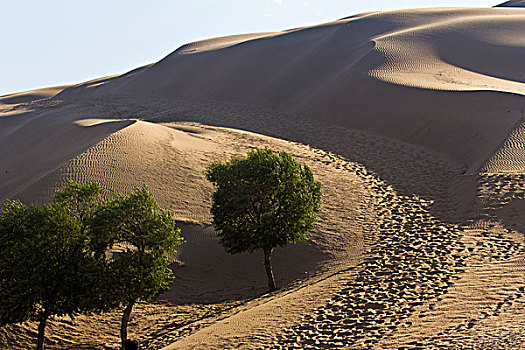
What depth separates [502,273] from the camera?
1338 cm

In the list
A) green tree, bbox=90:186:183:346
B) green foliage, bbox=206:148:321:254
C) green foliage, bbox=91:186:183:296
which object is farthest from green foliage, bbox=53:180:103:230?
green foliage, bbox=206:148:321:254

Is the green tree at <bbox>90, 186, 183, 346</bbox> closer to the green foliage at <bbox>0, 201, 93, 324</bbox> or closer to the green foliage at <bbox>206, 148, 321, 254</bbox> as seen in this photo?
the green foliage at <bbox>0, 201, 93, 324</bbox>

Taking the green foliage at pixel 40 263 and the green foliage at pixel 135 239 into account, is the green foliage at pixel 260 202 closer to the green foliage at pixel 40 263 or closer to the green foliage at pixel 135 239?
the green foliage at pixel 135 239

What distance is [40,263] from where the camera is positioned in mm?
12648

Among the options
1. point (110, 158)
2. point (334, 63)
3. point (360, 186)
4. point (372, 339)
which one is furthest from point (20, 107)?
point (372, 339)

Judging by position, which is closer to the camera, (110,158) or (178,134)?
(110,158)

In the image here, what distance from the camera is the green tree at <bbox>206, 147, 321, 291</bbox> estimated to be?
15.9 metres

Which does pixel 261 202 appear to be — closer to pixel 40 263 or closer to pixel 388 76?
pixel 40 263

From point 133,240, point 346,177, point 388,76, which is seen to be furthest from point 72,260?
point 388,76

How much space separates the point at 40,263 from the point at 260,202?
6.72m


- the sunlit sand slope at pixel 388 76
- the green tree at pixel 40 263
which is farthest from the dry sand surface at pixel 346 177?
the green tree at pixel 40 263

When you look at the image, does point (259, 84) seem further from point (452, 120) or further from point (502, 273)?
point (502, 273)

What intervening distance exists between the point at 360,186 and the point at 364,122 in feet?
40.1

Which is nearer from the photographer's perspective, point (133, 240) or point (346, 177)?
point (133, 240)
